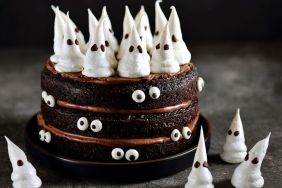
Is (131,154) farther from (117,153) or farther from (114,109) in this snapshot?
(114,109)

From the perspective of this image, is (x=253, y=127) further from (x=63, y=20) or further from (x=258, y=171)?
(x=63, y=20)

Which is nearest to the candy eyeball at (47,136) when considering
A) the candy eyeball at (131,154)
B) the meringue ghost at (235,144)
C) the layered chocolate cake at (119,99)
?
the layered chocolate cake at (119,99)

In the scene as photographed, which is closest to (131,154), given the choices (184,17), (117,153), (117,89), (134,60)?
(117,153)

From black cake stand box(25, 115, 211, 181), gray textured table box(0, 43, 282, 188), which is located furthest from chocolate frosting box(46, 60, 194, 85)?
gray textured table box(0, 43, 282, 188)

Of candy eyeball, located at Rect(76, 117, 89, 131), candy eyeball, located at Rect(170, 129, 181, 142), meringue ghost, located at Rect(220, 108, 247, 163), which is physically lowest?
meringue ghost, located at Rect(220, 108, 247, 163)

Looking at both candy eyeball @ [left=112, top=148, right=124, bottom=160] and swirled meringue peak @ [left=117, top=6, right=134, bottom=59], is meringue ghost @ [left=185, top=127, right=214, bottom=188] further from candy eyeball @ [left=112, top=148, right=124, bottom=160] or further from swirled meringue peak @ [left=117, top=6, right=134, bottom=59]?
swirled meringue peak @ [left=117, top=6, right=134, bottom=59]

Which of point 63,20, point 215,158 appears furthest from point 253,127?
point 63,20
